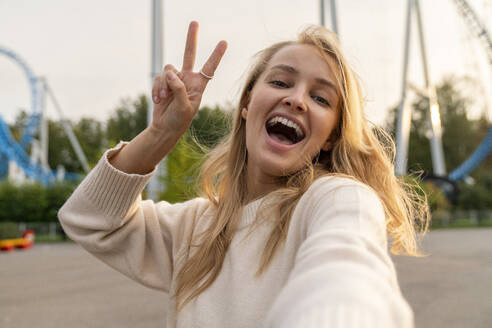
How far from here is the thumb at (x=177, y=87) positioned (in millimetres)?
1510

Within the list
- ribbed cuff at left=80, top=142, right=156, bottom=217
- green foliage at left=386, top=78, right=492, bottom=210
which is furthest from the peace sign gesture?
green foliage at left=386, top=78, right=492, bottom=210

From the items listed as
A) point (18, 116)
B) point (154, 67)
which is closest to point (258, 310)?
point (154, 67)

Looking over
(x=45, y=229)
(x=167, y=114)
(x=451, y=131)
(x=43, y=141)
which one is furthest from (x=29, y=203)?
(x=451, y=131)

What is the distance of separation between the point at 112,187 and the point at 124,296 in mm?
4698

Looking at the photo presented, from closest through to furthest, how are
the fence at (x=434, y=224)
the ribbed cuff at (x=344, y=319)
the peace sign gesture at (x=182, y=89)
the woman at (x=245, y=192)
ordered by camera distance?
the ribbed cuff at (x=344, y=319) → the woman at (x=245, y=192) → the peace sign gesture at (x=182, y=89) → the fence at (x=434, y=224)

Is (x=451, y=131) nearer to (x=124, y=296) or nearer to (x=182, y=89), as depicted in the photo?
(x=124, y=296)

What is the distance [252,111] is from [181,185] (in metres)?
6.74

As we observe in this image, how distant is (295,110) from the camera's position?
62.9 inches

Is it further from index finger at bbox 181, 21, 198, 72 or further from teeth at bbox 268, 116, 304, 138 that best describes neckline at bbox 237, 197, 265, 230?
index finger at bbox 181, 21, 198, 72

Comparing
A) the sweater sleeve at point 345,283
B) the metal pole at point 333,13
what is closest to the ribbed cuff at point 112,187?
the sweater sleeve at point 345,283

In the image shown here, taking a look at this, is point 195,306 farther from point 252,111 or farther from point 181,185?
point 181,185

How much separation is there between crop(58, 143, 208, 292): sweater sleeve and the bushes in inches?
863

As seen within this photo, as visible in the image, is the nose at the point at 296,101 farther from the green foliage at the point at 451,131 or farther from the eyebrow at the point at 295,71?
the green foliage at the point at 451,131

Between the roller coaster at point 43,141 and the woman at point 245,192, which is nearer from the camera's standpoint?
the woman at point 245,192
